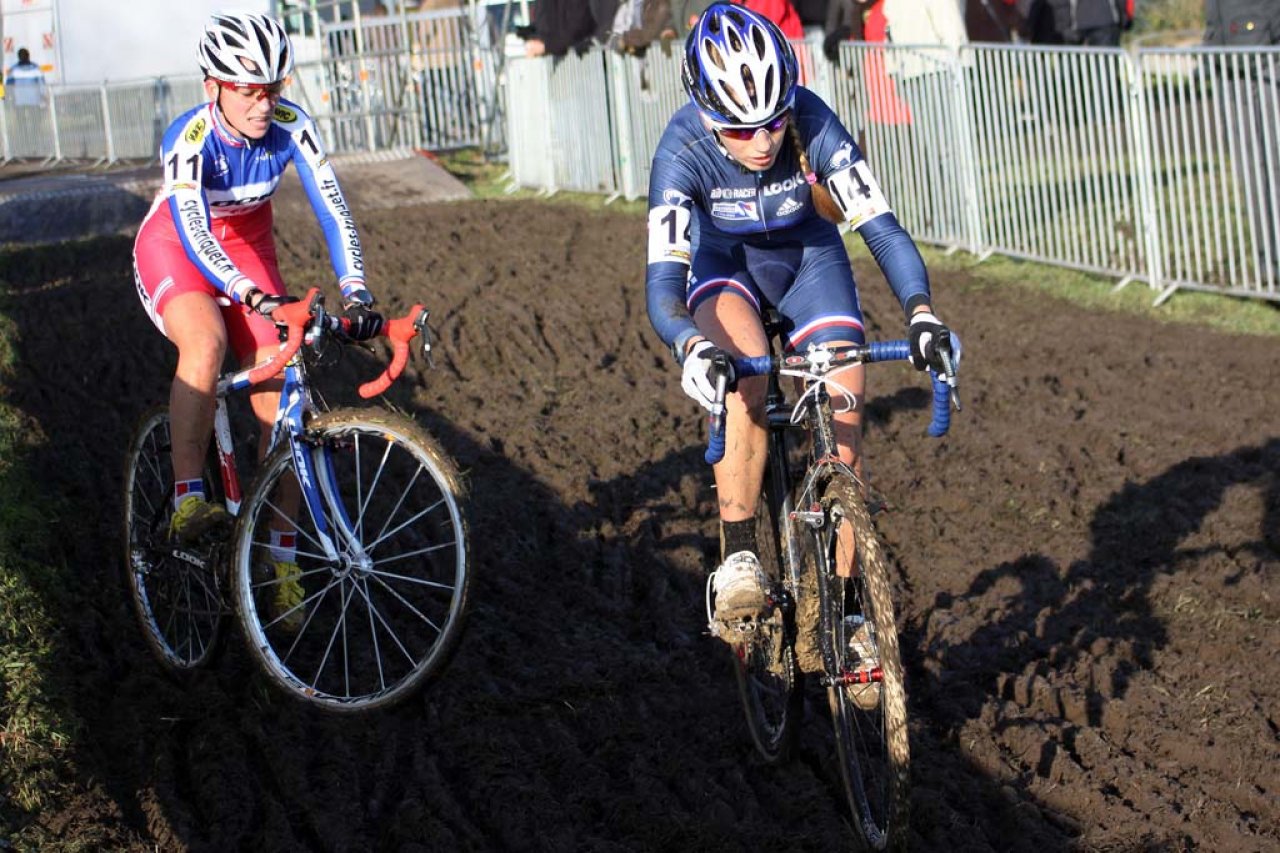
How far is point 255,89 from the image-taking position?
19.3 ft

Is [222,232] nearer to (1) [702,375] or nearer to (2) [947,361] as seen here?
(1) [702,375]

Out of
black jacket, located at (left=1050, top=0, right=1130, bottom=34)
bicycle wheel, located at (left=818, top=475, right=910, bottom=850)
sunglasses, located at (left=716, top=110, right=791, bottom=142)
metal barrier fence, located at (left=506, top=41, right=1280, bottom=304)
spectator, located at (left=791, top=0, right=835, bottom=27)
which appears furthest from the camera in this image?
black jacket, located at (left=1050, top=0, right=1130, bottom=34)

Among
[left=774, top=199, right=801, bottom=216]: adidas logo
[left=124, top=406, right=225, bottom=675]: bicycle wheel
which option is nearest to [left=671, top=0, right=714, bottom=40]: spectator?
[left=124, top=406, right=225, bottom=675]: bicycle wheel

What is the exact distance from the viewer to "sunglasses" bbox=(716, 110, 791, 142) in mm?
5020

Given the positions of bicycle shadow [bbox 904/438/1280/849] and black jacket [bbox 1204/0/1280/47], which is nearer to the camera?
bicycle shadow [bbox 904/438/1280/849]

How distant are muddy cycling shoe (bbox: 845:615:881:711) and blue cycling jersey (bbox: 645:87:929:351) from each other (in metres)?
1.03

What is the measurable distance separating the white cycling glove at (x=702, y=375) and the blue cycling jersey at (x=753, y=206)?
315 mm

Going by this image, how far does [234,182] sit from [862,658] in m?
3.27

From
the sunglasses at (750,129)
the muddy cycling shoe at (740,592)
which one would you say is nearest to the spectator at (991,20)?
the sunglasses at (750,129)

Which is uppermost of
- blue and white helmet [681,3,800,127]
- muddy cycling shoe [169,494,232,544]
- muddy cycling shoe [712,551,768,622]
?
blue and white helmet [681,3,800,127]

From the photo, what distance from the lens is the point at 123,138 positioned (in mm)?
24719

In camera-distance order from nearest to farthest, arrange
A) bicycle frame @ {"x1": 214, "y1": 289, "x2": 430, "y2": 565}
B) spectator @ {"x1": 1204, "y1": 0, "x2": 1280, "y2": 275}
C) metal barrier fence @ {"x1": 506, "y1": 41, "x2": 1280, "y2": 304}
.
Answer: bicycle frame @ {"x1": 214, "y1": 289, "x2": 430, "y2": 565}
spectator @ {"x1": 1204, "y1": 0, "x2": 1280, "y2": 275}
metal barrier fence @ {"x1": 506, "y1": 41, "x2": 1280, "y2": 304}

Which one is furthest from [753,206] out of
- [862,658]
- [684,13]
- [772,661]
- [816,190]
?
[684,13]

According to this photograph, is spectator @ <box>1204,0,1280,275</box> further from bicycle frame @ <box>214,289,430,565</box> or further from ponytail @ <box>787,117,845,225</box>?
bicycle frame @ <box>214,289,430,565</box>
